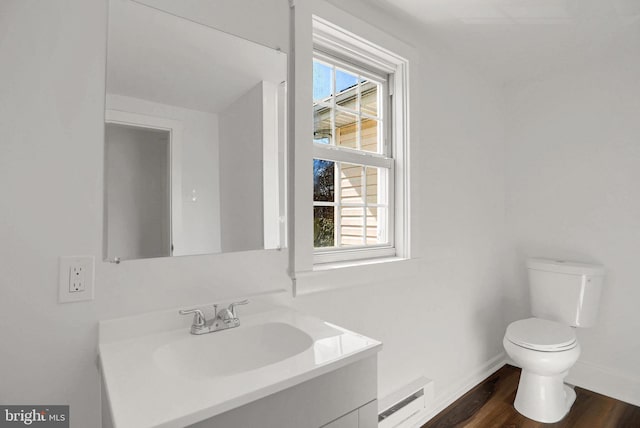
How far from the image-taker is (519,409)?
7.18 ft

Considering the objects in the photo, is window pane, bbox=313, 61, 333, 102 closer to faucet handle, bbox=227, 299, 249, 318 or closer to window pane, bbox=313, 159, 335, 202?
window pane, bbox=313, 159, 335, 202

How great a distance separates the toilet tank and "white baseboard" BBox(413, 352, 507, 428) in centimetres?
53

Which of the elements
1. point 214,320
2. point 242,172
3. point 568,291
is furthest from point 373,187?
point 568,291

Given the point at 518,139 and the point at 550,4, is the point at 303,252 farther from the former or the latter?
the point at 518,139

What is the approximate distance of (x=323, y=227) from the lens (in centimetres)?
179

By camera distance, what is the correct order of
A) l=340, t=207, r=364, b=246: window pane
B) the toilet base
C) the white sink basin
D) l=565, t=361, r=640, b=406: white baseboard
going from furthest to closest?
l=565, t=361, r=640, b=406: white baseboard → the toilet base → l=340, t=207, r=364, b=246: window pane → the white sink basin

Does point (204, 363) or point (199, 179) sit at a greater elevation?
point (199, 179)

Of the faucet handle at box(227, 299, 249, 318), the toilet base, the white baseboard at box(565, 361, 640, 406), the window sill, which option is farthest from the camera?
the white baseboard at box(565, 361, 640, 406)

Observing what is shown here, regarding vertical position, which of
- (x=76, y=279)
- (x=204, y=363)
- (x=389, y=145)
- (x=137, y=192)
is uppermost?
(x=389, y=145)

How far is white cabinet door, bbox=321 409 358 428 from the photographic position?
0.95m

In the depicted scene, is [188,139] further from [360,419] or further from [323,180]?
[360,419]

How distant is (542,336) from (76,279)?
2414 millimetres

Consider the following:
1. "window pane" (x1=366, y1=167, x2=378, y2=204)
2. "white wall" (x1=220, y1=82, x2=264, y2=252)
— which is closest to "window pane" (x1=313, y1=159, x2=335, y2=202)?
"window pane" (x1=366, y1=167, x2=378, y2=204)

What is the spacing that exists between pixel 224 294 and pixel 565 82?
2913mm
